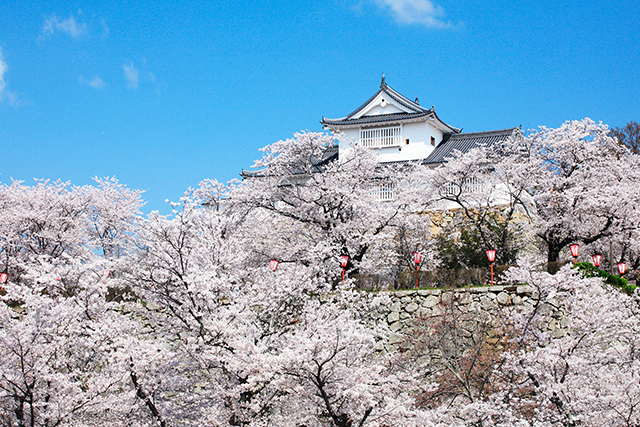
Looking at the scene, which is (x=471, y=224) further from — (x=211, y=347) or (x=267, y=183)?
(x=211, y=347)

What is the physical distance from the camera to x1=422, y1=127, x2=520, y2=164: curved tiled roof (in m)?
25.6

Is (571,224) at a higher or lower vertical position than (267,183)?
lower

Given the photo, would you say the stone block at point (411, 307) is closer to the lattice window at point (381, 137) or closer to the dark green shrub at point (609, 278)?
the dark green shrub at point (609, 278)

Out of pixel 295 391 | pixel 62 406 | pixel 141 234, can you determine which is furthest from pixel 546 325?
pixel 62 406

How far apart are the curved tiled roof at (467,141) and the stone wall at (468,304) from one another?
1269 centimetres

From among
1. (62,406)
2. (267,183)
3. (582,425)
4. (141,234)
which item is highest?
(267,183)

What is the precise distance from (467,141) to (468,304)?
14.7m

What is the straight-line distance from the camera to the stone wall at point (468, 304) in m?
12.6

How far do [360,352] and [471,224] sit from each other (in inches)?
443

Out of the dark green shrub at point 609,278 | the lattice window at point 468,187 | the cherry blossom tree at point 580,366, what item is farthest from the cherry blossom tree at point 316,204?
the cherry blossom tree at point 580,366

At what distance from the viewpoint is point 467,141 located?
26.4m

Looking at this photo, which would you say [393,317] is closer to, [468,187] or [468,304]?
[468,304]

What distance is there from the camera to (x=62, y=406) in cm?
751

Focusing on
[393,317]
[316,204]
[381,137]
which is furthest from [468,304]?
[381,137]
